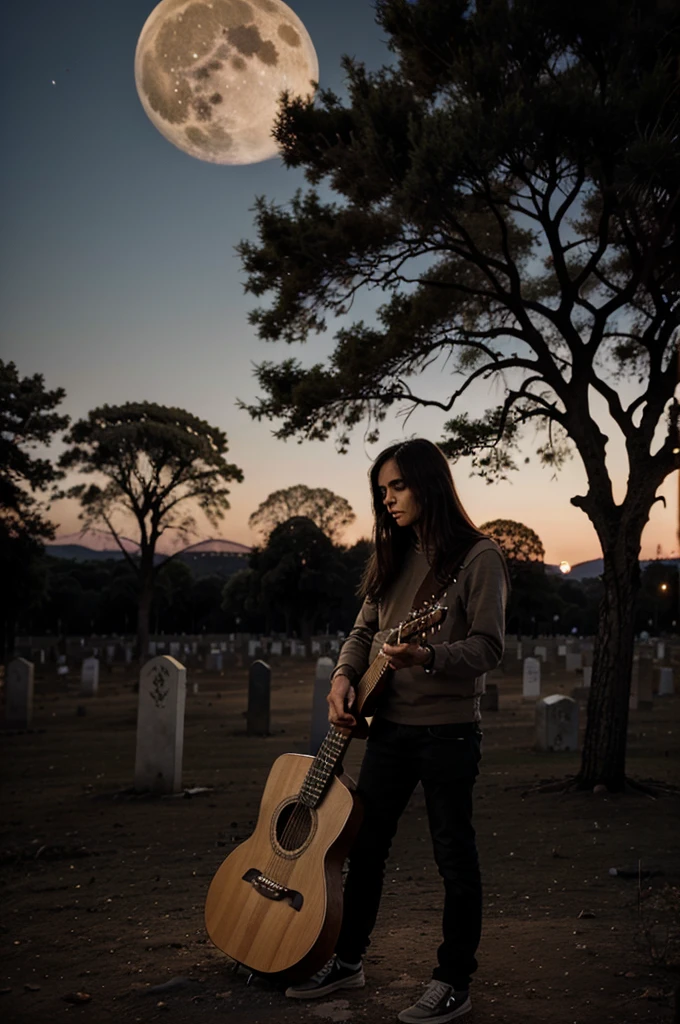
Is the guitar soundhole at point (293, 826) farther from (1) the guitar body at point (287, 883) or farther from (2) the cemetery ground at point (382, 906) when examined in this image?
(2) the cemetery ground at point (382, 906)

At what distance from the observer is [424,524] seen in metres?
3.52

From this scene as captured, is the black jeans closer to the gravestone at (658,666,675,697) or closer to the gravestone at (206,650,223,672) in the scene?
the gravestone at (658,666,675,697)

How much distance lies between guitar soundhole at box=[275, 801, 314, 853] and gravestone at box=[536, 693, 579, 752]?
29.2ft

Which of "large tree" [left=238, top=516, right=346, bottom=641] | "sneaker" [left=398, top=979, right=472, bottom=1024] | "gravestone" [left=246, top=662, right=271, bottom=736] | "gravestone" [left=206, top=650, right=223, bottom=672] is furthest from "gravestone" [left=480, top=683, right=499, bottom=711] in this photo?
"large tree" [left=238, top=516, right=346, bottom=641]

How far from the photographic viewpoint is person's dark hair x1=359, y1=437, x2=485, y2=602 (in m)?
3.47

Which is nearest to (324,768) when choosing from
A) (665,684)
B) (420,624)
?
(420,624)

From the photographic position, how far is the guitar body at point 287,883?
3355 mm

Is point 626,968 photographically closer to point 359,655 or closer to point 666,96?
point 359,655

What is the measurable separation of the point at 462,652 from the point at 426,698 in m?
0.26

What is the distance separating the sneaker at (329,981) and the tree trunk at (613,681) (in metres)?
5.63

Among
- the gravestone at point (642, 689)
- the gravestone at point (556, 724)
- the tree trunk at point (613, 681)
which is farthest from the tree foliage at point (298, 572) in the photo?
the tree trunk at point (613, 681)

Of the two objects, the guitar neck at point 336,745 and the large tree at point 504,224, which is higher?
the large tree at point 504,224

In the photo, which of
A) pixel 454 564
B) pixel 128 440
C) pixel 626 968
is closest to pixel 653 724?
pixel 626 968

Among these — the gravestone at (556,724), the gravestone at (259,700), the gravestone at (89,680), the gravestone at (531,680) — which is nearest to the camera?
the gravestone at (556,724)
